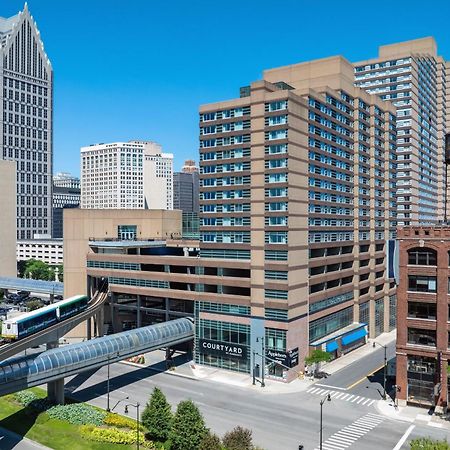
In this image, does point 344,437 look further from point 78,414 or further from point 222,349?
point 78,414

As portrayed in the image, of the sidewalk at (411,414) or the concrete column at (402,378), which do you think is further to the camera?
the concrete column at (402,378)

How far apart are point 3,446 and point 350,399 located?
43812 mm

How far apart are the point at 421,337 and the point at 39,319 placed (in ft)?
170

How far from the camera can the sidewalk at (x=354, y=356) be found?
285 feet

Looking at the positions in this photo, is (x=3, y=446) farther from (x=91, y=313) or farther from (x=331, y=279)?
(x=331, y=279)

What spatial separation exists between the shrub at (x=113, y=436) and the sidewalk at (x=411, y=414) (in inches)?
1195

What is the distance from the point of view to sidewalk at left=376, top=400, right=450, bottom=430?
6212 cm

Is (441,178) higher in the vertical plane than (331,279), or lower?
higher

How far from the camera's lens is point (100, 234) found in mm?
112625

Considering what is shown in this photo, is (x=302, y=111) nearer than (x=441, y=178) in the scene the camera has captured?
Yes

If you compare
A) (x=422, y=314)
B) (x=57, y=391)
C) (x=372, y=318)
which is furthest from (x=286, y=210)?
(x=372, y=318)

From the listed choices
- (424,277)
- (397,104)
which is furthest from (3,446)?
(397,104)

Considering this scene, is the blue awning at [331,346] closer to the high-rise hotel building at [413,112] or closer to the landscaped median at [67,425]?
the landscaped median at [67,425]

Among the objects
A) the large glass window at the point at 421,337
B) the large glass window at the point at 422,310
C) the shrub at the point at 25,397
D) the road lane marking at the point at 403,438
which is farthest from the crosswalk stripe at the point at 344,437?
the shrub at the point at 25,397
